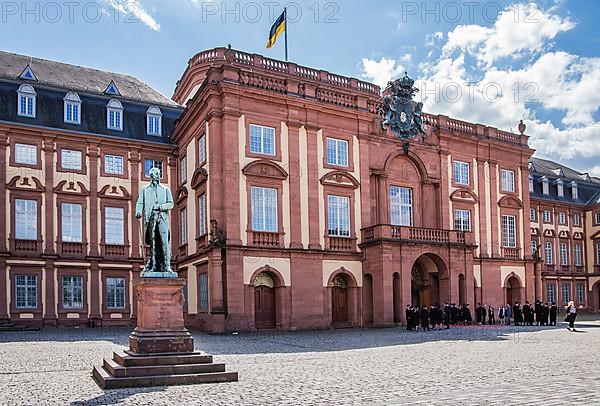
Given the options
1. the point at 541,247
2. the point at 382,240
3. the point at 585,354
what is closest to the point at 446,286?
the point at 382,240

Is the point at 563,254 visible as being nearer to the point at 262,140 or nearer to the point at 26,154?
the point at 262,140

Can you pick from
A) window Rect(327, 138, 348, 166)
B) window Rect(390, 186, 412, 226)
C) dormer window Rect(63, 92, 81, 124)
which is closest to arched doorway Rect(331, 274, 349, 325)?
window Rect(390, 186, 412, 226)

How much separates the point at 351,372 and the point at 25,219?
2617 cm

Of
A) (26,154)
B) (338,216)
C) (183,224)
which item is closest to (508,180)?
(338,216)

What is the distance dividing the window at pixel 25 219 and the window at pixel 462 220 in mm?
23552

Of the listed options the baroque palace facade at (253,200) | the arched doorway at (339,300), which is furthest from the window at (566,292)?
the arched doorway at (339,300)

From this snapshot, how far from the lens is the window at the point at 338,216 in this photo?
3469cm

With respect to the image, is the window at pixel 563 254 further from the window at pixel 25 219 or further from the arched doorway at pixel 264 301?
the window at pixel 25 219

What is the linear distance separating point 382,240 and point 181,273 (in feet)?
36.4

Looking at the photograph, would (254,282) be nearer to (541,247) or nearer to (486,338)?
(486,338)

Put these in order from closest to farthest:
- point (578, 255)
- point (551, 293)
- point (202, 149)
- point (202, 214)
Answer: point (202, 214) → point (202, 149) → point (551, 293) → point (578, 255)

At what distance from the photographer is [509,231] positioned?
42938 mm

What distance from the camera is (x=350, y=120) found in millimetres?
35969

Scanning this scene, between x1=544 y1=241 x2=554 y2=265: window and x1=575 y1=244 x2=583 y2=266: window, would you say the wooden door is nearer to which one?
x1=544 y1=241 x2=554 y2=265: window
